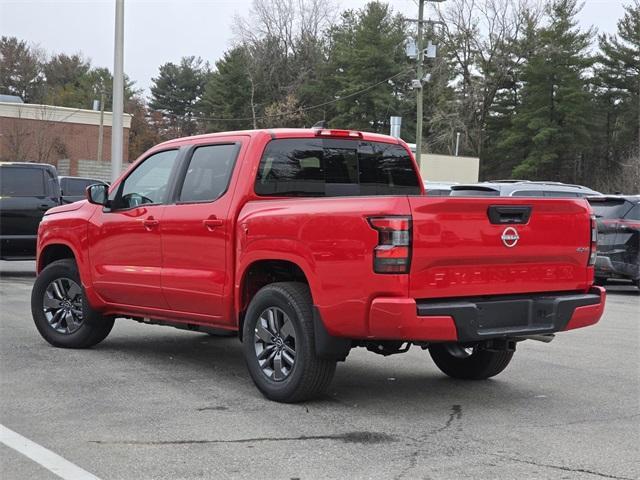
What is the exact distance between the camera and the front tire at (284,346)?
589cm

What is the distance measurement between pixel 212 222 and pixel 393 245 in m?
1.80

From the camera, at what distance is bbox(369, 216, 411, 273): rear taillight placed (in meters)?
5.37

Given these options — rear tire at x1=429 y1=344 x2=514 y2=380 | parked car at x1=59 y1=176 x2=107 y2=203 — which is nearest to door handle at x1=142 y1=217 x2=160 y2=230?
rear tire at x1=429 y1=344 x2=514 y2=380

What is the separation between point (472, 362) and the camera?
23.4 ft

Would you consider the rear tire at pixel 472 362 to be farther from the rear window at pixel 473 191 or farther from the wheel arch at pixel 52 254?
the rear window at pixel 473 191

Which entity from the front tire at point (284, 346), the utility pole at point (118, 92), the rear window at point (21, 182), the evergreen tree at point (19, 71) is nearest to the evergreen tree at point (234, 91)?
the evergreen tree at point (19, 71)

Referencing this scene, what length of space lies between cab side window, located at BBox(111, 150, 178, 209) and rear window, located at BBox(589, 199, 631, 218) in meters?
9.96

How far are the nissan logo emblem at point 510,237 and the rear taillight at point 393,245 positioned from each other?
0.79 meters

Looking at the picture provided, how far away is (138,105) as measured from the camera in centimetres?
8906

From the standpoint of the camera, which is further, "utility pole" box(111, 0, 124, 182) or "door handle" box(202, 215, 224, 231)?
"utility pole" box(111, 0, 124, 182)

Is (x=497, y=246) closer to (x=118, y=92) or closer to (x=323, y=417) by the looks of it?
(x=323, y=417)

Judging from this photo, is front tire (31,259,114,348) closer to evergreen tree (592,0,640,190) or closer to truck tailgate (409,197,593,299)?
truck tailgate (409,197,593,299)

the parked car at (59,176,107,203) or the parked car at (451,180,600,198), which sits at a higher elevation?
the parked car at (451,180,600,198)

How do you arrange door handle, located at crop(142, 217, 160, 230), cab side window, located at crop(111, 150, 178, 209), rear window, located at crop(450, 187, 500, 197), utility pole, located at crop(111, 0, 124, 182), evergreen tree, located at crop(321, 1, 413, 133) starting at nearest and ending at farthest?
→ door handle, located at crop(142, 217, 160, 230), cab side window, located at crop(111, 150, 178, 209), rear window, located at crop(450, 187, 500, 197), utility pole, located at crop(111, 0, 124, 182), evergreen tree, located at crop(321, 1, 413, 133)
